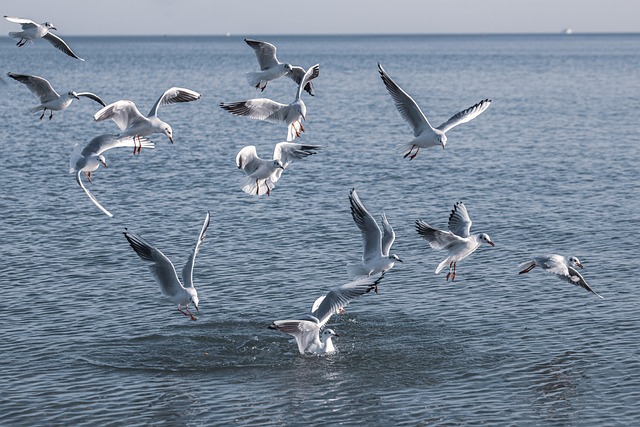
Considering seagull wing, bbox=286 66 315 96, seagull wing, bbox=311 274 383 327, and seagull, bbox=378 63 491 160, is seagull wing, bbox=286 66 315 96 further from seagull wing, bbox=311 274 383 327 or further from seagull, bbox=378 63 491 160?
seagull wing, bbox=311 274 383 327

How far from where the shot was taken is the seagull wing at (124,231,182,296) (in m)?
23.0

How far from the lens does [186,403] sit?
2269 cm

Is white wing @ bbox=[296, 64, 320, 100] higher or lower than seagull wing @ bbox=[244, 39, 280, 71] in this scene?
lower

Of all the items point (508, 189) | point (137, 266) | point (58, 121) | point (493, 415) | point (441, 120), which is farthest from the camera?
point (58, 121)

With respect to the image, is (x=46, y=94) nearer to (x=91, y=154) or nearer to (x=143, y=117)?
(x=91, y=154)

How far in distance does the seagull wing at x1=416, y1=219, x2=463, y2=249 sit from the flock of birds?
25 mm

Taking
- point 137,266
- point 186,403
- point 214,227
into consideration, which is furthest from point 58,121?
point 186,403

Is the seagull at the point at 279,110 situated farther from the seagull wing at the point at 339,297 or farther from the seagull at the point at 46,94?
the seagull at the point at 46,94

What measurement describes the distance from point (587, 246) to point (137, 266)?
16305mm

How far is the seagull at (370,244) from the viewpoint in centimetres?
2425

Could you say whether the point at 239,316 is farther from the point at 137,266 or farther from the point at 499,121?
the point at 499,121

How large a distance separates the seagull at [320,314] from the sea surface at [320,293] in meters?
0.72

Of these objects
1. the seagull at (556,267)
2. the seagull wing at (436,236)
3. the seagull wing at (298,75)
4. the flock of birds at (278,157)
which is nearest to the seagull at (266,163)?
the flock of birds at (278,157)

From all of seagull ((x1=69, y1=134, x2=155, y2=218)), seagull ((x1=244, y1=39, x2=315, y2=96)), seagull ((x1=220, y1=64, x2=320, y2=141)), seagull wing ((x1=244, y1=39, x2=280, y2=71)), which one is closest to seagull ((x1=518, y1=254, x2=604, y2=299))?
seagull ((x1=220, y1=64, x2=320, y2=141))
